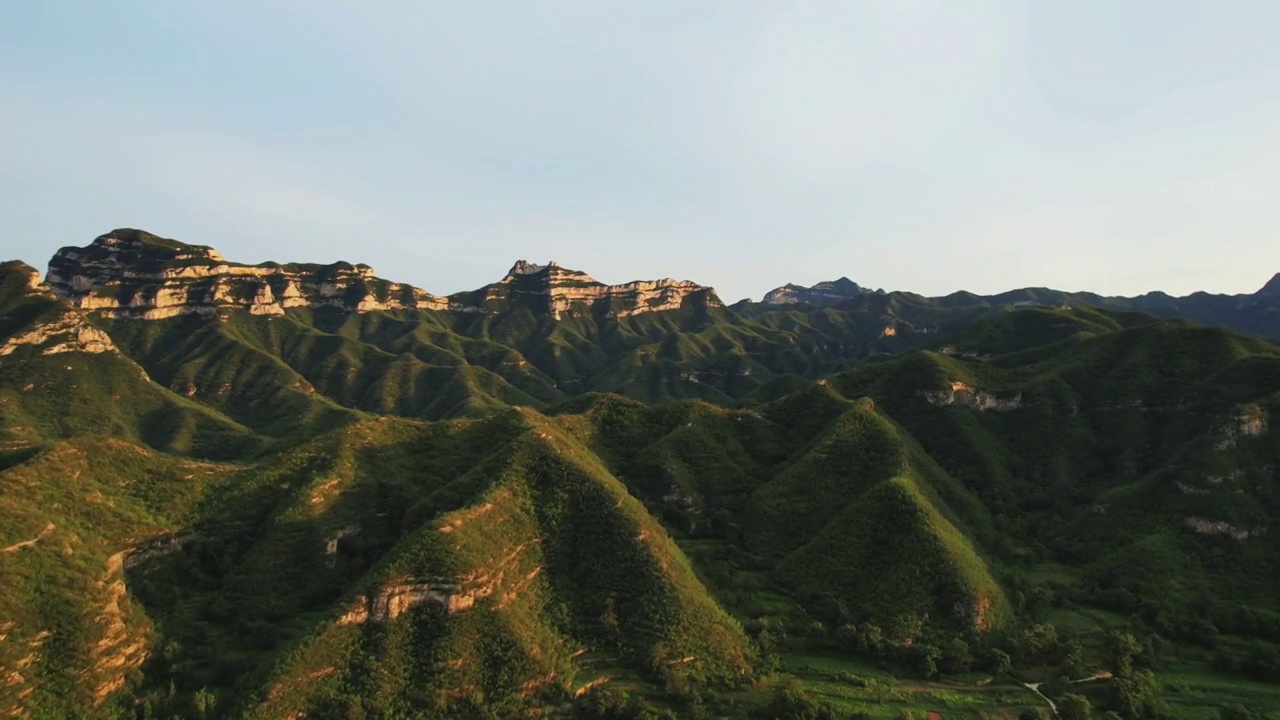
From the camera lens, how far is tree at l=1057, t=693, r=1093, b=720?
73.5m

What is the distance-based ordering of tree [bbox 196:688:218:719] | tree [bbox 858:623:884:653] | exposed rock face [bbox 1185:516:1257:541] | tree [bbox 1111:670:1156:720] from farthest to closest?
exposed rock face [bbox 1185:516:1257:541], tree [bbox 858:623:884:653], tree [bbox 1111:670:1156:720], tree [bbox 196:688:218:719]

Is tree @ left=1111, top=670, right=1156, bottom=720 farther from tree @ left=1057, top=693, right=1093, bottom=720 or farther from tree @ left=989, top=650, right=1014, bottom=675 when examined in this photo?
tree @ left=989, top=650, right=1014, bottom=675

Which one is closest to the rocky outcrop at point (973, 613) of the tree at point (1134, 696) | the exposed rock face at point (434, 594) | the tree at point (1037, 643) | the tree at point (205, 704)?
the tree at point (1037, 643)

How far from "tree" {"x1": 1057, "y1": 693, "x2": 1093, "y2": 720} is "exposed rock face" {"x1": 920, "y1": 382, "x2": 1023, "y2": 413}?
280 ft

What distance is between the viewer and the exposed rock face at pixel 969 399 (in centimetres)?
15425

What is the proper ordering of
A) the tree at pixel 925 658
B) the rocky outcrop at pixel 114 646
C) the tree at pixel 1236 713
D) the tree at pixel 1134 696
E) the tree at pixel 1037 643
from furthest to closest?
the tree at pixel 1037 643, the tree at pixel 925 658, the tree at pixel 1134 696, the tree at pixel 1236 713, the rocky outcrop at pixel 114 646

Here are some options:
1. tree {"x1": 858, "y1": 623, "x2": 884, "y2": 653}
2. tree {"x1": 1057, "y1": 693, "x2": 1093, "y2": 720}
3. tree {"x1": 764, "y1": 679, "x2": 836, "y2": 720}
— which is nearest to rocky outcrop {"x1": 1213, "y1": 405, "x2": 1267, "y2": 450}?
tree {"x1": 1057, "y1": 693, "x2": 1093, "y2": 720}

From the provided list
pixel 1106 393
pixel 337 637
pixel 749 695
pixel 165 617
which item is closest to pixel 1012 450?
pixel 1106 393

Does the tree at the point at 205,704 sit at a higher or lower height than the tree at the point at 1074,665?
higher

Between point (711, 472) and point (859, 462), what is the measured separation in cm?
2742

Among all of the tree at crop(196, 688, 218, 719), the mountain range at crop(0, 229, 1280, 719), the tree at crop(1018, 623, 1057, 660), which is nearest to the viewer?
the tree at crop(196, 688, 218, 719)

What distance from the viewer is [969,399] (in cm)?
15525

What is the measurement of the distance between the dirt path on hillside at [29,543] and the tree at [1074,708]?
371 feet

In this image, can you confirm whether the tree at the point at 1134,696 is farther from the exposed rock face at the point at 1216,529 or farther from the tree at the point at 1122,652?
the exposed rock face at the point at 1216,529
